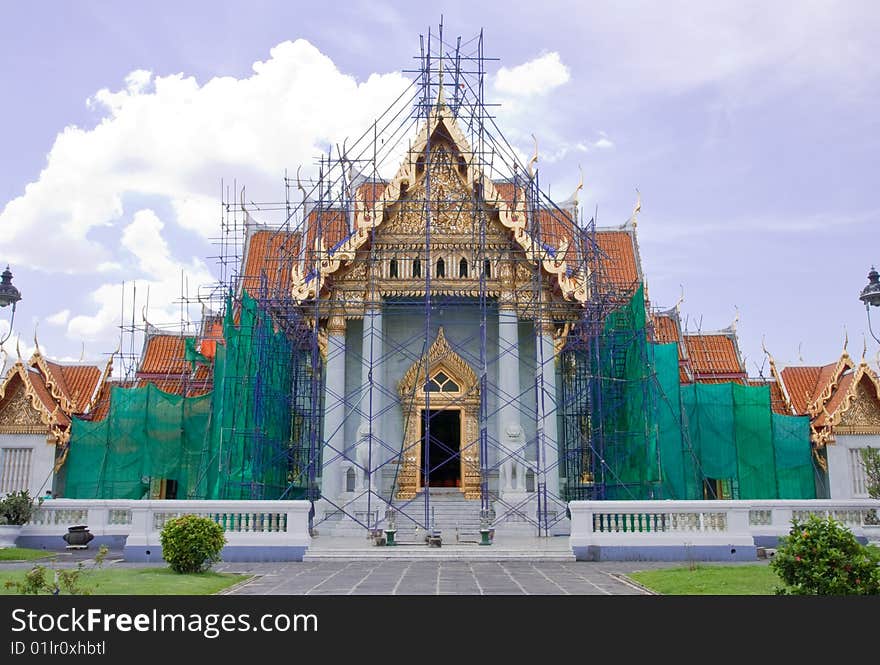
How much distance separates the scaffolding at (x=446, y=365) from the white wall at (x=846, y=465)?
224 cm

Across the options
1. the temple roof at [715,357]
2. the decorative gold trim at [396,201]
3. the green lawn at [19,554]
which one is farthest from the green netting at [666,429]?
the green lawn at [19,554]

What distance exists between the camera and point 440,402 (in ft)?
72.4

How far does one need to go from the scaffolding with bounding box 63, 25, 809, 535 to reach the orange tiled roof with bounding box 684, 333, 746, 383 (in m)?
4.52

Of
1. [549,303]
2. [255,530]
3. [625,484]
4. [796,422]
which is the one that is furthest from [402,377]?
[796,422]

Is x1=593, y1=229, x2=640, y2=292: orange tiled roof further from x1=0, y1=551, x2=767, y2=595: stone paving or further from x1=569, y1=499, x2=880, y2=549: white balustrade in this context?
x1=0, y1=551, x2=767, y2=595: stone paving

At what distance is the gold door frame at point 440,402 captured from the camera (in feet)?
70.7

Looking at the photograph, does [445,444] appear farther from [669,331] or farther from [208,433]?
[669,331]

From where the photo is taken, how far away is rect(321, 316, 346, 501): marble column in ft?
66.6

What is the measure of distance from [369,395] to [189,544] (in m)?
9.17

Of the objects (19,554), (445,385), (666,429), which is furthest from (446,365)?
(19,554)

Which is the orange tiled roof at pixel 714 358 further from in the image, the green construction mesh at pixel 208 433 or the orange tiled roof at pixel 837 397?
the green construction mesh at pixel 208 433
